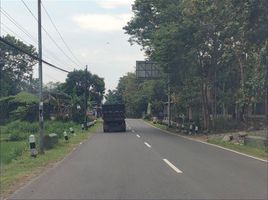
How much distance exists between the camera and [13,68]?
8481 cm

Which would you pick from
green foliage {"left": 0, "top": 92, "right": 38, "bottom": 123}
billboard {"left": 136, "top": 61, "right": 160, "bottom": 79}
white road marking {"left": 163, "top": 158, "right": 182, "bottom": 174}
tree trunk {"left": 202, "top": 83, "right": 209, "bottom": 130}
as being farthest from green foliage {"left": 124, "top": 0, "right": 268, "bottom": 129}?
white road marking {"left": 163, "top": 158, "right": 182, "bottom": 174}

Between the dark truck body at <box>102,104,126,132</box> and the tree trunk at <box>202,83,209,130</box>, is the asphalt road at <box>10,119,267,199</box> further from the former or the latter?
the dark truck body at <box>102,104,126,132</box>

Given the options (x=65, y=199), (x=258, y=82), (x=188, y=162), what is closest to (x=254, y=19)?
(x=258, y=82)

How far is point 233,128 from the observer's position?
44.8 metres

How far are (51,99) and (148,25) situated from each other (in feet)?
A: 58.6

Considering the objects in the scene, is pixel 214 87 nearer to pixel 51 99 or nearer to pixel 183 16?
pixel 183 16

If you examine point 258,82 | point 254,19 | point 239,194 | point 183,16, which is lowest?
point 239,194

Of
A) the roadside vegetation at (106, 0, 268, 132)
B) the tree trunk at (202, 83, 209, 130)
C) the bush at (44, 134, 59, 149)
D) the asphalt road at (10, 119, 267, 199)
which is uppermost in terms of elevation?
the roadside vegetation at (106, 0, 268, 132)

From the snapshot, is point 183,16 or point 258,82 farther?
point 183,16

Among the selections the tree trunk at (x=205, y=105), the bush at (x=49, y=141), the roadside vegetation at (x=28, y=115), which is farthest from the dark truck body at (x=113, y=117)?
the bush at (x=49, y=141)

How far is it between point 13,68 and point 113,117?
39271mm

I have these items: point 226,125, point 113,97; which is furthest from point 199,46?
point 113,97

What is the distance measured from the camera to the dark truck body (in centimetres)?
4988

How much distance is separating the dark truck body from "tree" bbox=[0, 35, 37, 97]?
3168 centimetres
